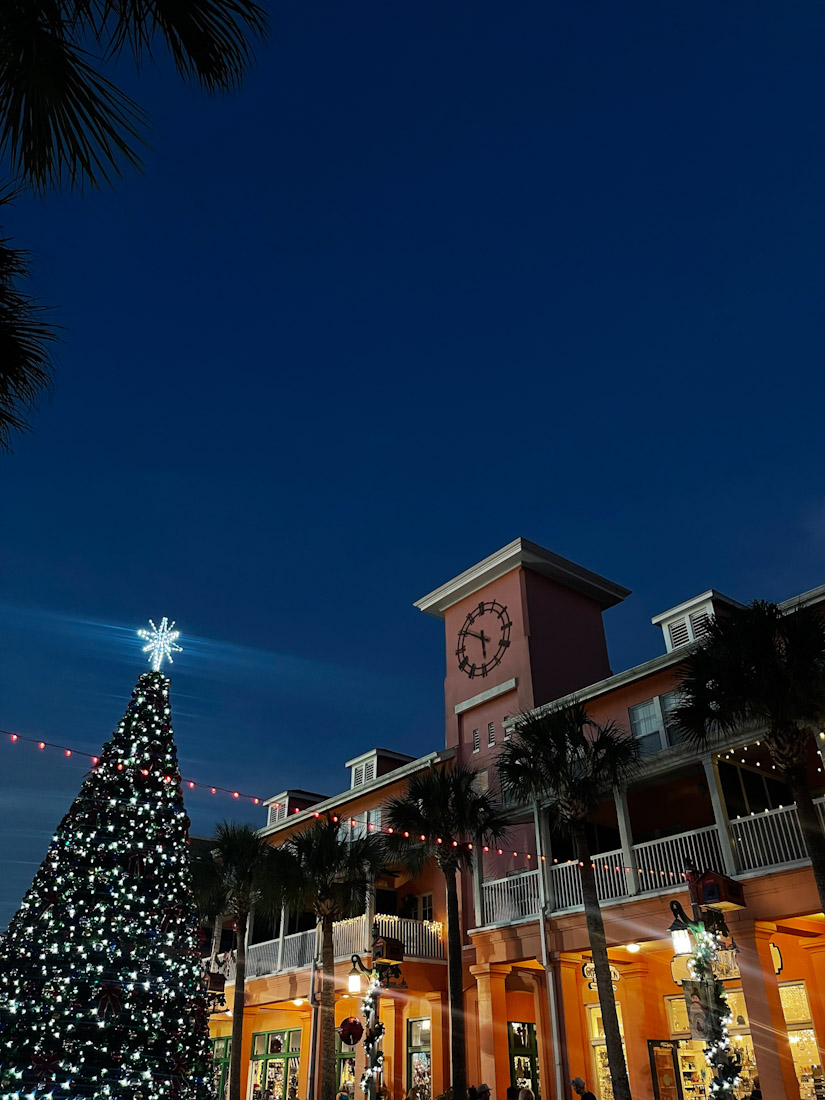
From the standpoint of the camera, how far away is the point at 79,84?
4.34 metres

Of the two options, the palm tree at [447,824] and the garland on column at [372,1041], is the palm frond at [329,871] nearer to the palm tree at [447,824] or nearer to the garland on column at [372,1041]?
the palm tree at [447,824]

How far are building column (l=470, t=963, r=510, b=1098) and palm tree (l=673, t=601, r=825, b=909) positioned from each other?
30.4 feet

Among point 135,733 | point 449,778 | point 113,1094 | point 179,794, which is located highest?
point 449,778

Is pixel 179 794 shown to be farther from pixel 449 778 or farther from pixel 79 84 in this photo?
pixel 79 84

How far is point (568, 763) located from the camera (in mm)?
17141

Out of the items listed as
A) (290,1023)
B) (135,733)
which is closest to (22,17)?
(135,733)

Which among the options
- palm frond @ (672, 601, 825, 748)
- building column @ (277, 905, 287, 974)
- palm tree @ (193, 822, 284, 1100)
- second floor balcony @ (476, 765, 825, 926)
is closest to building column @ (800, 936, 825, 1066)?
second floor balcony @ (476, 765, 825, 926)

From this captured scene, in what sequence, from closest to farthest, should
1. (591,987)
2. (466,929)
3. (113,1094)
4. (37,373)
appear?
1. (37,373)
2. (113,1094)
3. (591,987)
4. (466,929)

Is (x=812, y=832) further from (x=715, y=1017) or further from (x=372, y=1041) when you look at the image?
(x=372, y=1041)

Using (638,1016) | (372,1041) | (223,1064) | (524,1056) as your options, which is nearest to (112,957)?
(372,1041)

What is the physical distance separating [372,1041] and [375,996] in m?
0.82

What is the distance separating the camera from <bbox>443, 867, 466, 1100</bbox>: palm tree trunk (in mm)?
16764

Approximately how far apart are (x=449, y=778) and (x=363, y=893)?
4.89m

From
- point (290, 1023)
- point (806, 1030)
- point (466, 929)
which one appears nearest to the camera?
point (806, 1030)
